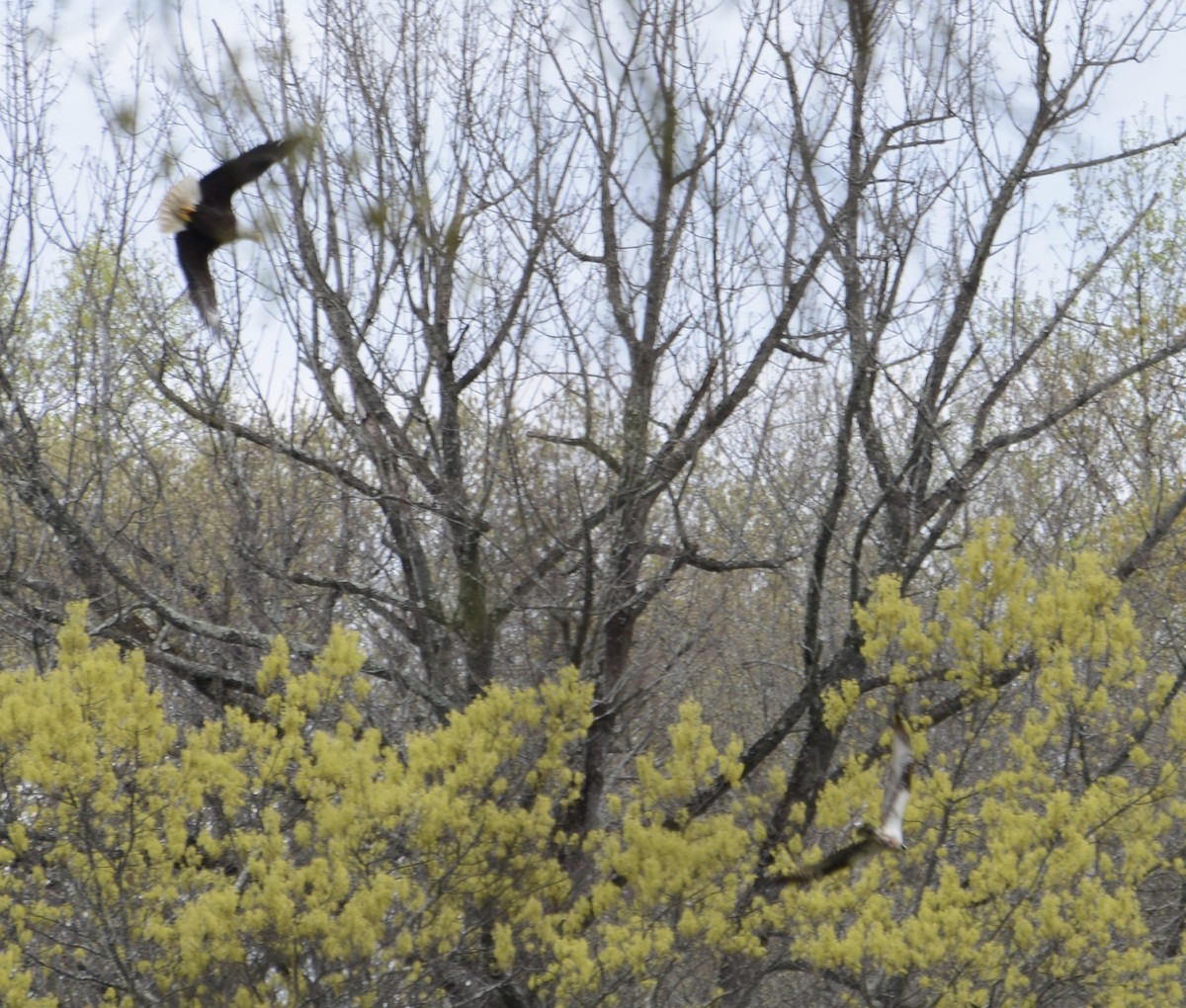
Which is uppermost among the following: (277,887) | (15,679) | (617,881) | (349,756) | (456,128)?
(456,128)

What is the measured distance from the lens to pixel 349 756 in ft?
14.4

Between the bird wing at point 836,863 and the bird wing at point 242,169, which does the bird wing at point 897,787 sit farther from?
the bird wing at point 242,169

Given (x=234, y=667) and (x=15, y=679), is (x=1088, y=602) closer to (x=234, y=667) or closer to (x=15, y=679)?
(x=15, y=679)

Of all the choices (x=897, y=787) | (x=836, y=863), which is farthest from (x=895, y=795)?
(x=836, y=863)

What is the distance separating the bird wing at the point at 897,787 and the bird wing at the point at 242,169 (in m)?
3.53

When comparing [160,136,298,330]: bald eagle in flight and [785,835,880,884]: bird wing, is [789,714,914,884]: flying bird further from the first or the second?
[160,136,298,330]: bald eagle in flight

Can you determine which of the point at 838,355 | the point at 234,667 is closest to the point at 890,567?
the point at 838,355

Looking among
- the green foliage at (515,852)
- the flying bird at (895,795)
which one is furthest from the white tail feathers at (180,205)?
the flying bird at (895,795)

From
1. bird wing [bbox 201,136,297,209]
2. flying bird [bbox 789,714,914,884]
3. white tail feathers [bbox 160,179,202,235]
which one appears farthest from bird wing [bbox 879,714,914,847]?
white tail feathers [bbox 160,179,202,235]

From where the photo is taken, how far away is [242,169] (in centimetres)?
591

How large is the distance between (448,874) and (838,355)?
3.61m

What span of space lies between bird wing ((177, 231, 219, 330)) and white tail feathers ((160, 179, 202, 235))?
52 mm

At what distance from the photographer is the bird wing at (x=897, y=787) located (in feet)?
16.1

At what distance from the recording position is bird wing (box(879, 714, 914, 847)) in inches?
193
